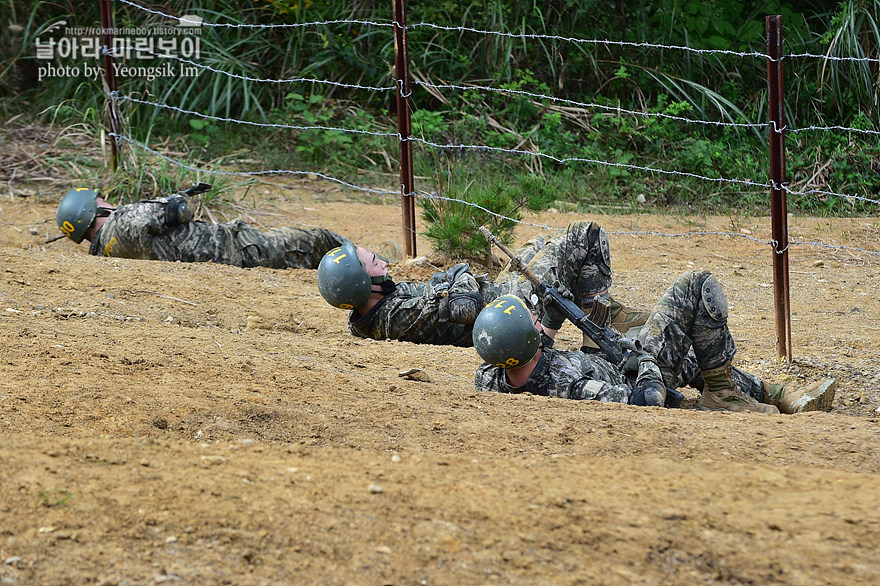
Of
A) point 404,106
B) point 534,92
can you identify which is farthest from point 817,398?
point 534,92

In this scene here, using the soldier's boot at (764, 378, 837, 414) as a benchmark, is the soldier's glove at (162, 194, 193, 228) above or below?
above

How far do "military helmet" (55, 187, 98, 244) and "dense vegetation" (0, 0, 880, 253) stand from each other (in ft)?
7.69

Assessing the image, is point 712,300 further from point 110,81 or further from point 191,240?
point 110,81

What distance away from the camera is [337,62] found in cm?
970

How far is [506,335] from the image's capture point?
3518 millimetres

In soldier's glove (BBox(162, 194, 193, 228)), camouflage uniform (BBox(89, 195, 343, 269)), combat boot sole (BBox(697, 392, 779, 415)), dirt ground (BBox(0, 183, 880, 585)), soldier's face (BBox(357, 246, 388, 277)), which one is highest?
soldier's glove (BBox(162, 194, 193, 228))

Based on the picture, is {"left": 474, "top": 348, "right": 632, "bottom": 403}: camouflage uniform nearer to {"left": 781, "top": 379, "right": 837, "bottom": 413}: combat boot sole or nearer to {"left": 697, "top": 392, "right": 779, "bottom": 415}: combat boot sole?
{"left": 697, "top": 392, "right": 779, "bottom": 415}: combat boot sole

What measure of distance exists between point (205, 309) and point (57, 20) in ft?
20.1

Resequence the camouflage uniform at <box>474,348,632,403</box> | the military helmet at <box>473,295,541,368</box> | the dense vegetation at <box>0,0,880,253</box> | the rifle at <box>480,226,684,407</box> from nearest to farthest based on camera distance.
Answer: the military helmet at <box>473,295,541,368</box>
the camouflage uniform at <box>474,348,632,403</box>
the rifle at <box>480,226,684,407</box>
the dense vegetation at <box>0,0,880,253</box>

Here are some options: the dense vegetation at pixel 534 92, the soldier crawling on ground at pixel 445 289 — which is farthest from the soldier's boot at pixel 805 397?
the dense vegetation at pixel 534 92

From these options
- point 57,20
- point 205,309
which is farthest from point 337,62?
point 205,309

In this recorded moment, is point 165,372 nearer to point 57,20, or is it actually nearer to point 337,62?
point 337,62

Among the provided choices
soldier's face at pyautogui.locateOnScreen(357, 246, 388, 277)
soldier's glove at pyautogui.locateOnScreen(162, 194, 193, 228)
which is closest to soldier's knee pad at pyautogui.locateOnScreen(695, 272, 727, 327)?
soldier's face at pyautogui.locateOnScreen(357, 246, 388, 277)

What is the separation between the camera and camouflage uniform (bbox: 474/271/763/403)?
3768 mm
